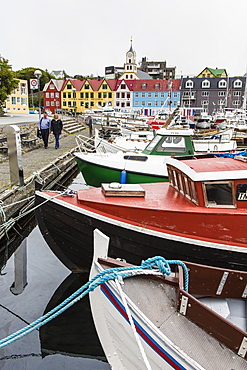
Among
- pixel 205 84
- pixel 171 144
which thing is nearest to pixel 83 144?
pixel 171 144

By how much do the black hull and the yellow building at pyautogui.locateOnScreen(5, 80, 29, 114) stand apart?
153 feet

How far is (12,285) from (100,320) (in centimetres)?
294

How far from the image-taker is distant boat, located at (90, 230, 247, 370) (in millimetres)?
2623

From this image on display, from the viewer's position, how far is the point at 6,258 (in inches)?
271

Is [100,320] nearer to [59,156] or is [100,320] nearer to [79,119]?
[59,156]

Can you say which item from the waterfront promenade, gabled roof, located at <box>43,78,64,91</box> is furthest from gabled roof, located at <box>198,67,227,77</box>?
the waterfront promenade

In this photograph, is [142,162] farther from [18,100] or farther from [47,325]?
[18,100]

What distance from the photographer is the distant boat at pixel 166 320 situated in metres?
2.62

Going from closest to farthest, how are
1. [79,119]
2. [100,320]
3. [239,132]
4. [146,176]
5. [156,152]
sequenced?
[100,320], [146,176], [156,152], [239,132], [79,119]

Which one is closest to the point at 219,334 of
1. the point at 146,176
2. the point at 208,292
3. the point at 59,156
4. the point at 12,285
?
the point at 208,292

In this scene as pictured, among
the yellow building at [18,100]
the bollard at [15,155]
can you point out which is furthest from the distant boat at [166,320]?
the yellow building at [18,100]

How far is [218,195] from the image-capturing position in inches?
197

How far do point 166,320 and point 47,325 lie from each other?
2764 millimetres

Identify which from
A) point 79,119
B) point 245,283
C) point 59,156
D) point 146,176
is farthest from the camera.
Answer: point 79,119
